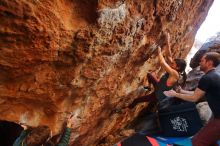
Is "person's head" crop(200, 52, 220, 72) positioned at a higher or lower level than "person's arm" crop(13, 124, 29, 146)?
higher

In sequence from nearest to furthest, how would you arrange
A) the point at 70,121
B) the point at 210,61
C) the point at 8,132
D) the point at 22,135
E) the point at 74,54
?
the point at 74,54 → the point at 22,135 → the point at 210,61 → the point at 70,121 → the point at 8,132

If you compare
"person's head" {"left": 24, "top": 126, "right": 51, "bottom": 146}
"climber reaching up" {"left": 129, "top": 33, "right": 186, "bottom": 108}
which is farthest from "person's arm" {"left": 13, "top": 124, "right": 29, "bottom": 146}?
"climber reaching up" {"left": 129, "top": 33, "right": 186, "bottom": 108}

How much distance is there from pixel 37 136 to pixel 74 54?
5.38 ft

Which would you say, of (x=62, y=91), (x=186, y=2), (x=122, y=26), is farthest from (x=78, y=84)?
(x=186, y=2)

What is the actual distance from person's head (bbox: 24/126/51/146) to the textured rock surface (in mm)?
167

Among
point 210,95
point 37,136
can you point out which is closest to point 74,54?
point 37,136

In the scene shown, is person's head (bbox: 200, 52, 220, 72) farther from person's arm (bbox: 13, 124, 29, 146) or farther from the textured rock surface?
person's arm (bbox: 13, 124, 29, 146)

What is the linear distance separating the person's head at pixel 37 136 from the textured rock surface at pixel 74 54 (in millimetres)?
167

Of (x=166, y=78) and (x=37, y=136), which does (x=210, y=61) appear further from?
(x=37, y=136)

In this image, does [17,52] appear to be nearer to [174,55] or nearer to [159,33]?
[159,33]

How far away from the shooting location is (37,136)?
14.6ft

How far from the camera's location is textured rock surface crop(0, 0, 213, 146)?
3.08m

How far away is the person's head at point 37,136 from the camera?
14.1 ft

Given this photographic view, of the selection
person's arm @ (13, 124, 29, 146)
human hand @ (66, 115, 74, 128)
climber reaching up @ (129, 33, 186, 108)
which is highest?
climber reaching up @ (129, 33, 186, 108)
